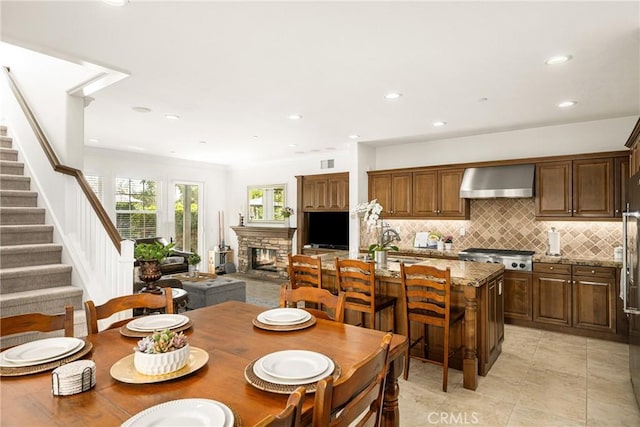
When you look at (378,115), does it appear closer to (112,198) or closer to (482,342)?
(482,342)

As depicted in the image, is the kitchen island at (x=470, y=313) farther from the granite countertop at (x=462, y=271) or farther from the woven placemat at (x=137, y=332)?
the woven placemat at (x=137, y=332)

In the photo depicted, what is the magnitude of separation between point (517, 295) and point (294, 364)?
14.1 ft

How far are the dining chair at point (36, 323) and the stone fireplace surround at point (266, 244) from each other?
5.93 m

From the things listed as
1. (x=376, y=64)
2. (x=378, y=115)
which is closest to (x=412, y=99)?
(x=378, y=115)

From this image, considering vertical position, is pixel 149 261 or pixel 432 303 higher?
pixel 149 261

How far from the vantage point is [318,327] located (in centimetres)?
199

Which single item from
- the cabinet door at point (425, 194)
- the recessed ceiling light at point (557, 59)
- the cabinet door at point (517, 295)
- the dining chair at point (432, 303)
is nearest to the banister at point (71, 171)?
the dining chair at point (432, 303)

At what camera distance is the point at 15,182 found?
410 centimetres

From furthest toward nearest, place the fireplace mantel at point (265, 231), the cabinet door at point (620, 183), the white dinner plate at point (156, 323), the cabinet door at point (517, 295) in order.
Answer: the fireplace mantel at point (265, 231)
the cabinet door at point (517, 295)
the cabinet door at point (620, 183)
the white dinner plate at point (156, 323)

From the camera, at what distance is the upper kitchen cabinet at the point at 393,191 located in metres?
6.09

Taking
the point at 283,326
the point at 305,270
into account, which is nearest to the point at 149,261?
the point at 305,270

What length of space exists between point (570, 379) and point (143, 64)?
15.4 ft

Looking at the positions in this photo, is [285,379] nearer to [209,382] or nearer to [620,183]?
[209,382]

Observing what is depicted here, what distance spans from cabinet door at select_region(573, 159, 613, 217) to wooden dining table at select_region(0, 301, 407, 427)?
4200 millimetres
